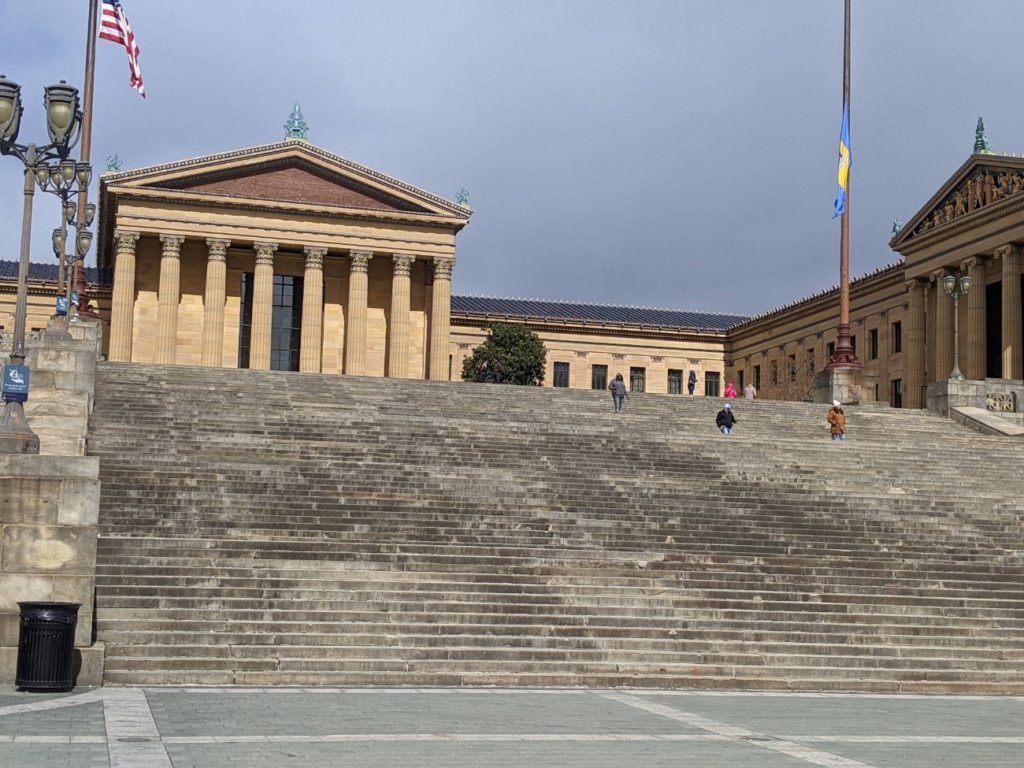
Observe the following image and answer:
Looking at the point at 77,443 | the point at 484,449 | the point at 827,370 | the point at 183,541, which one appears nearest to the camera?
the point at 183,541

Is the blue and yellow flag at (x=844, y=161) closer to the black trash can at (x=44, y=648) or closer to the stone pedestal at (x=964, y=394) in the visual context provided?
the stone pedestal at (x=964, y=394)

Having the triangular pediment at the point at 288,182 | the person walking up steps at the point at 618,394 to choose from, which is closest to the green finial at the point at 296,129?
the triangular pediment at the point at 288,182

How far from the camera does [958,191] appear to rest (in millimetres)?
66625

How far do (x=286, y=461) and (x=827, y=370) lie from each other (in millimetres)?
23879

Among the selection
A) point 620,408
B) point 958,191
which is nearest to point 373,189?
point 958,191

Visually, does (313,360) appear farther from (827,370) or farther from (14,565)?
(14,565)

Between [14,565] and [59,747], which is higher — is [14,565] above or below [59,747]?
above

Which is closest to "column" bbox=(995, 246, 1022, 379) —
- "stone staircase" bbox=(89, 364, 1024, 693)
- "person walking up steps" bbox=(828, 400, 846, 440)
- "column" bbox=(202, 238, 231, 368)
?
"person walking up steps" bbox=(828, 400, 846, 440)

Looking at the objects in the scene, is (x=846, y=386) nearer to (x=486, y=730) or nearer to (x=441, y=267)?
(x=441, y=267)

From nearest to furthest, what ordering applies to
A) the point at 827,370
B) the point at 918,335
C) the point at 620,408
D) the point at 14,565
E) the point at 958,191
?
the point at 14,565
the point at 620,408
the point at 827,370
the point at 958,191
the point at 918,335

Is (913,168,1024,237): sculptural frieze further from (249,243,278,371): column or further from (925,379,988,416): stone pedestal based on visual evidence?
(249,243,278,371): column

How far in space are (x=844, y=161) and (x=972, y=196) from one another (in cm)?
2117

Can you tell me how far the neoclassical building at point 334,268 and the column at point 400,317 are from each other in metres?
0.08

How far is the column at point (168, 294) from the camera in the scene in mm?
67438
